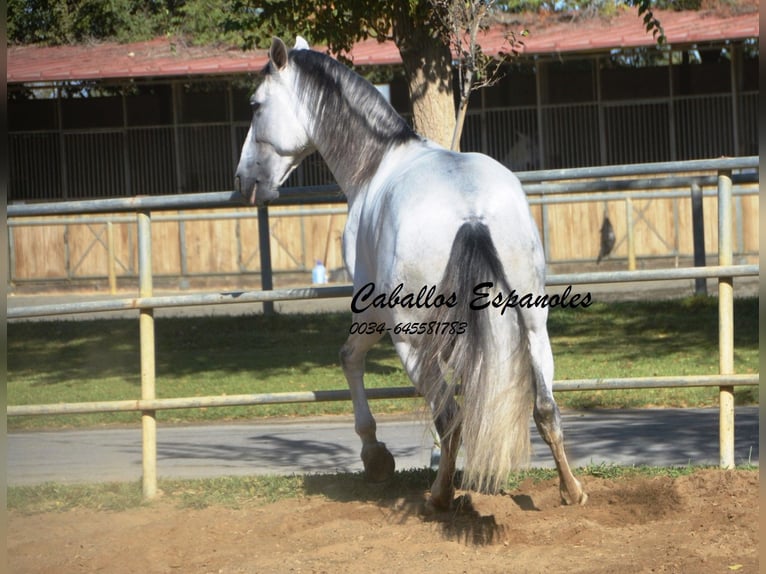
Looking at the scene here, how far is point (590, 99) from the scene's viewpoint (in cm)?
2339

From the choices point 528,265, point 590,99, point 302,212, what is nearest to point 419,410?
point 528,265

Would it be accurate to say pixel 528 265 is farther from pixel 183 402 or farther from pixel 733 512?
pixel 183 402

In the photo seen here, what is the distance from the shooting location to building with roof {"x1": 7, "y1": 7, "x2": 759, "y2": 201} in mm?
21484

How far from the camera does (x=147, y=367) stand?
19.7ft

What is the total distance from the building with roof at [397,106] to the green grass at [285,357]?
8402 mm

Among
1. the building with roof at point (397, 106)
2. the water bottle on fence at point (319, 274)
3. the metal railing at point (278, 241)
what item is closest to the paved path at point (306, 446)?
the metal railing at point (278, 241)

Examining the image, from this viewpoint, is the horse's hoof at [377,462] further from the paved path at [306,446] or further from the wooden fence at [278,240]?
the wooden fence at [278,240]

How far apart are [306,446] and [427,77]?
501 centimetres

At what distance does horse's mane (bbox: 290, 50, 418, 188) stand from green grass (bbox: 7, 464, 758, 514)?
5.91ft

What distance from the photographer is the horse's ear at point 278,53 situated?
5453 mm

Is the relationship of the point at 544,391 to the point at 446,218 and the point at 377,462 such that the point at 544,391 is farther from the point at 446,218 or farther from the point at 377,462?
the point at 377,462

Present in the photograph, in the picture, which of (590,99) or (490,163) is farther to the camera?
(590,99)

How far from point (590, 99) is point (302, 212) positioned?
306 inches

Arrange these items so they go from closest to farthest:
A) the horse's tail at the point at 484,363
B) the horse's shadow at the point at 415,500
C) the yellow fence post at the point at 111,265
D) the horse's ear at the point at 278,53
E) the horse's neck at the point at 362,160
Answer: the horse's tail at the point at 484,363
the horse's shadow at the point at 415,500
the horse's neck at the point at 362,160
the horse's ear at the point at 278,53
the yellow fence post at the point at 111,265
